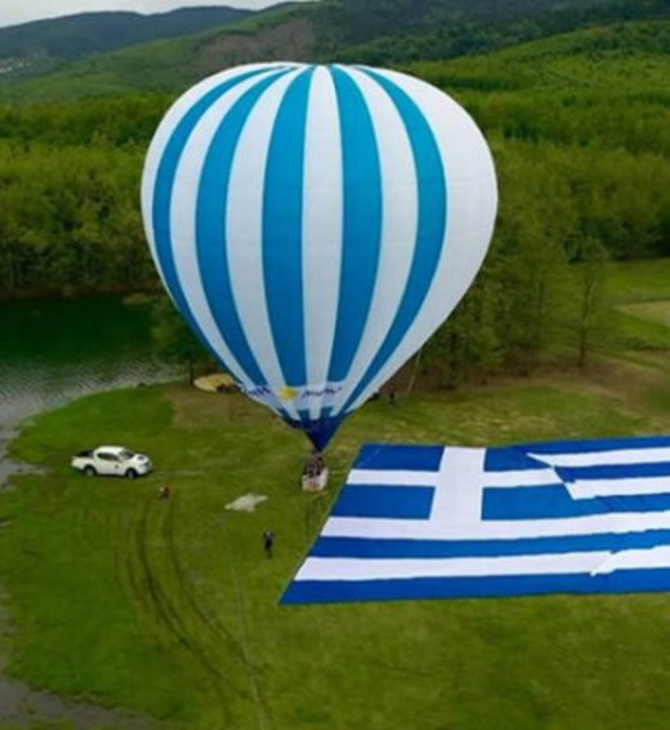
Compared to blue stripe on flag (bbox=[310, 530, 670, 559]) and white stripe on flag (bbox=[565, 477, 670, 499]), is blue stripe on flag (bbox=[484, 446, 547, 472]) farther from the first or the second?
blue stripe on flag (bbox=[310, 530, 670, 559])

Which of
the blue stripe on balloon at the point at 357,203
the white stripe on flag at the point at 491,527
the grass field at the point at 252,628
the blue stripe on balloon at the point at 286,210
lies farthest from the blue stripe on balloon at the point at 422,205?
the grass field at the point at 252,628

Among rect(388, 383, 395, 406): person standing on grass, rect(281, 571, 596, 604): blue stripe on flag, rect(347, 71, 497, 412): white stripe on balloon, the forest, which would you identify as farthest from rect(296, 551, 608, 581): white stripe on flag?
the forest

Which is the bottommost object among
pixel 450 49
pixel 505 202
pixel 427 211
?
Answer: pixel 450 49

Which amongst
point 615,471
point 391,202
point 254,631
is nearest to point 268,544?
point 254,631

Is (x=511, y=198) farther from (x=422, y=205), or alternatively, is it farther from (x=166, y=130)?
(x=166, y=130)

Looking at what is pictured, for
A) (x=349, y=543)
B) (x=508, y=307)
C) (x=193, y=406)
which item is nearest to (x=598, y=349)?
(x=508, y=307)

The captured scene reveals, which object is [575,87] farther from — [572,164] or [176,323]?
[176,323]
